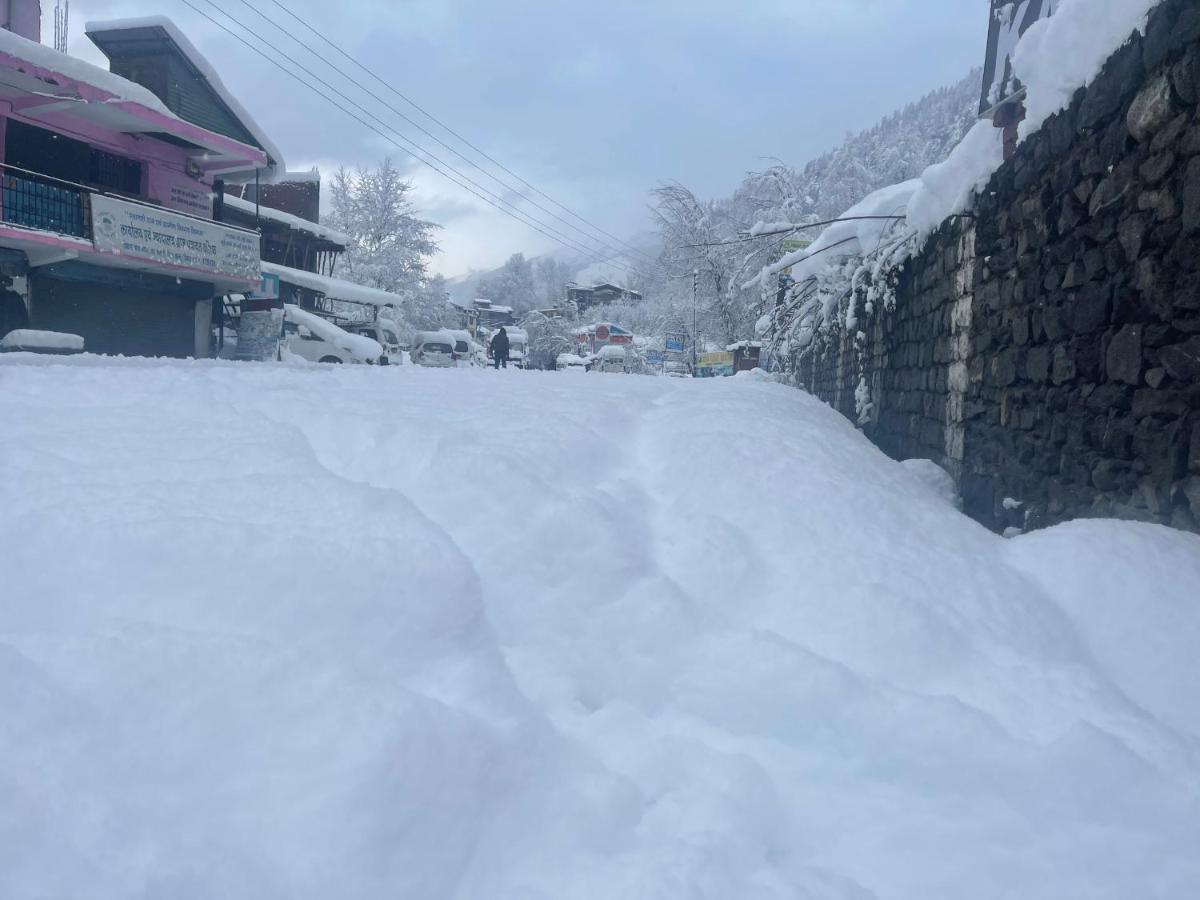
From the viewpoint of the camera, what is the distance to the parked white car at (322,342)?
2181cm

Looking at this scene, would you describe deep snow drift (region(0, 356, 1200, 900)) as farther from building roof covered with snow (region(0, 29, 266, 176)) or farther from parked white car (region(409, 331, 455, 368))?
parked white car (region(409, 331, 455, 368))

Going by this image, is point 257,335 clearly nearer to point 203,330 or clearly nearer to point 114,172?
point 203,330

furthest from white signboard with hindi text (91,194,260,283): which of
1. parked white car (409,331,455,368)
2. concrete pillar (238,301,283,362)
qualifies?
parked white car (409,331,455,368)

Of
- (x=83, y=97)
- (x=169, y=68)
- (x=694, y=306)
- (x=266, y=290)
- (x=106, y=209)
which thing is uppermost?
(x=169, y=68)

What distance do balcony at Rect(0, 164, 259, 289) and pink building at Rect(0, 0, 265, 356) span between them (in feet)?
Result: 0.07

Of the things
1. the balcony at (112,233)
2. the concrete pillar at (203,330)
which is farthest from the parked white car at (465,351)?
the balcony at (112,233)

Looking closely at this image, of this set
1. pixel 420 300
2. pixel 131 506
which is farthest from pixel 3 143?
pixel 420 300

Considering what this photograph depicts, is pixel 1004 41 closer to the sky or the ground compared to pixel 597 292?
closer to the ground

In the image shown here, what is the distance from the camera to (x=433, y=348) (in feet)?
107

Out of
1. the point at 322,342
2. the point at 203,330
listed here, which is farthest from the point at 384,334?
the point at 203,330

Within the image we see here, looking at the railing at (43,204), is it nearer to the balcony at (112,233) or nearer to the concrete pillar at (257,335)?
the balcony at (112,233)

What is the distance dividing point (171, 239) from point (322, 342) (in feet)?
18.0

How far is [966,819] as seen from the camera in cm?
240

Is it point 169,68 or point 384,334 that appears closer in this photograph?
point 169,68
